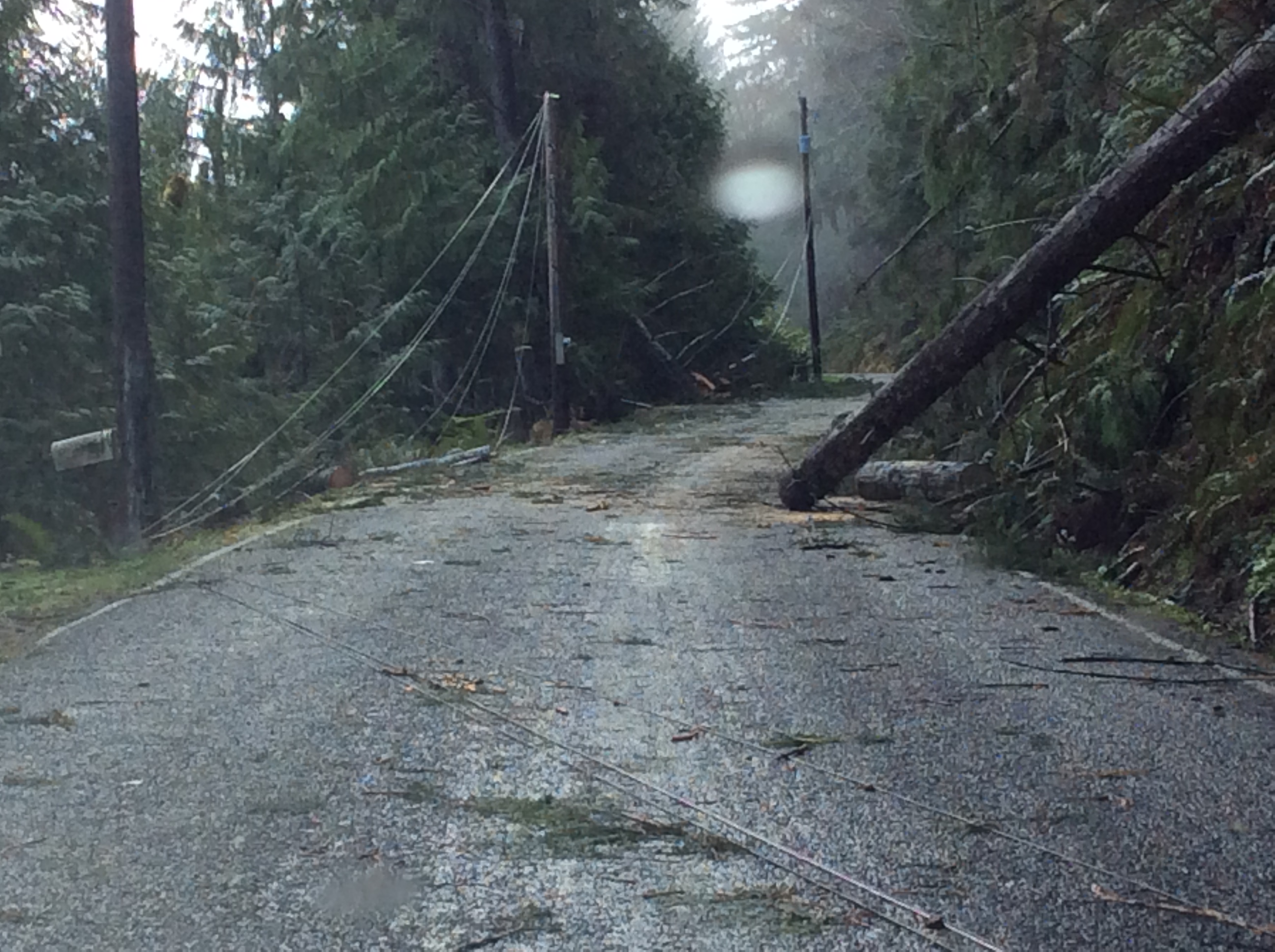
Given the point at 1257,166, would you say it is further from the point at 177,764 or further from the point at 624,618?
the point at 177,764

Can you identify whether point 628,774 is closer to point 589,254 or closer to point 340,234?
point 340,234

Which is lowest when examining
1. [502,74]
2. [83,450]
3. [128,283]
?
[83,450]

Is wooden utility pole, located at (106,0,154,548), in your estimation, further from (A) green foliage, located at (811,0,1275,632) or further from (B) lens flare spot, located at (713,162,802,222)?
(B) lens flare spot, located at (713,162,802,222)

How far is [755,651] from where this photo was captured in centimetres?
692

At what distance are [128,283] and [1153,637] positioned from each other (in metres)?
11.5

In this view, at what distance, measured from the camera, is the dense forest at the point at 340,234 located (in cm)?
1862

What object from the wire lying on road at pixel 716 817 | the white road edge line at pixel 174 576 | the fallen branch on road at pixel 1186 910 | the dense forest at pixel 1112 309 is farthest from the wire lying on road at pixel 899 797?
the dense forest at pixel 1112 309

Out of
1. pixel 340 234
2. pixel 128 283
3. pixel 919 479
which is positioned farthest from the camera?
pixel 340 234

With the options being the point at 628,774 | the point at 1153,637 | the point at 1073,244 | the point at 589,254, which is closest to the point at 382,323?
the point at 589,254

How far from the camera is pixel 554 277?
25469 mm

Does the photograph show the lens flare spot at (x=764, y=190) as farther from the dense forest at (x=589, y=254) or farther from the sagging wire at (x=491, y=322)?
the sagging wire at (x=491, y=322)

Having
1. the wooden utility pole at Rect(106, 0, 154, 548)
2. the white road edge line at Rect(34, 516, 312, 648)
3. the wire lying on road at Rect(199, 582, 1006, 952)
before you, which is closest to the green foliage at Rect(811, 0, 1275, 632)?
the wire lying on road at Rect(199, 582, 1006, 952)

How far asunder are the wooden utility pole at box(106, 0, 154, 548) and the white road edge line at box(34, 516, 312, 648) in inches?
100

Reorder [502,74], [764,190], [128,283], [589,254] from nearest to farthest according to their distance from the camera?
[128,283], [502,74], [589,254], [764,190]
